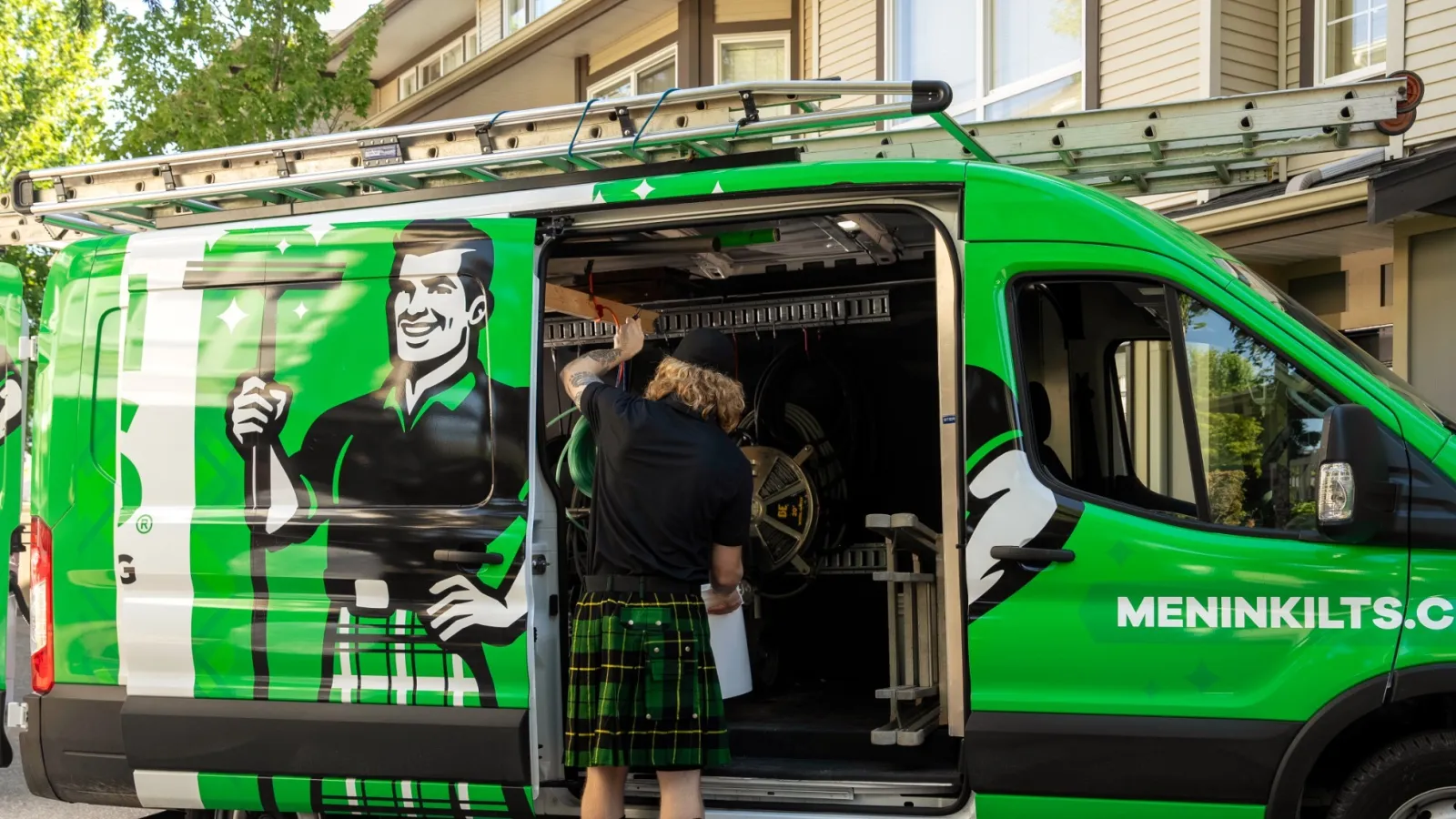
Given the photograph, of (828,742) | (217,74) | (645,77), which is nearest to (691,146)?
(828,742)

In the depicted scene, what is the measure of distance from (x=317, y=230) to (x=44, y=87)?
1729 centimetres

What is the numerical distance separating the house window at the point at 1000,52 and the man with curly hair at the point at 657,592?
7800 millimetres

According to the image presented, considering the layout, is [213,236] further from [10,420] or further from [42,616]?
[42,616]

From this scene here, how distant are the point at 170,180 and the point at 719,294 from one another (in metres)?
2.80

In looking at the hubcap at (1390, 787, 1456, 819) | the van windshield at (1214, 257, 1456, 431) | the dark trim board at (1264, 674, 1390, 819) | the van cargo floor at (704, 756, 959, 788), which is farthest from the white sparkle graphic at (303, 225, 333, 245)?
the hubcap at (1390, 787, 1456, 819)

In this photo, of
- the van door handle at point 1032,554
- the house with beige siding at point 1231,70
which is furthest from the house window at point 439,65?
the van door handle at point 1032,554

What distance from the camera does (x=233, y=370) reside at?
184 inches

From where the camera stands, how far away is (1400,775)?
3.74 m

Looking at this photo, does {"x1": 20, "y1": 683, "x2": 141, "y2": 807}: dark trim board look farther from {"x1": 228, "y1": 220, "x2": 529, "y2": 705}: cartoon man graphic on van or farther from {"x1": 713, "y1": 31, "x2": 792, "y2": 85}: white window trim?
{"x1": 713, "y1": 31, "x2": 792, "y2": 85}: white window trim

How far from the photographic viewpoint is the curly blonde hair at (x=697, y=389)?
14.0 feet

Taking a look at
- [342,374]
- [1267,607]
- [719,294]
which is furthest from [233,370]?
[1267,607]

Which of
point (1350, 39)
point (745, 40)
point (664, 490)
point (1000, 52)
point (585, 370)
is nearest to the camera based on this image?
point (664, 490)

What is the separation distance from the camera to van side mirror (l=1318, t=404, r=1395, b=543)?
3.58m

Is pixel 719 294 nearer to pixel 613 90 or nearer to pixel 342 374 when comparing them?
pixel 342 374
